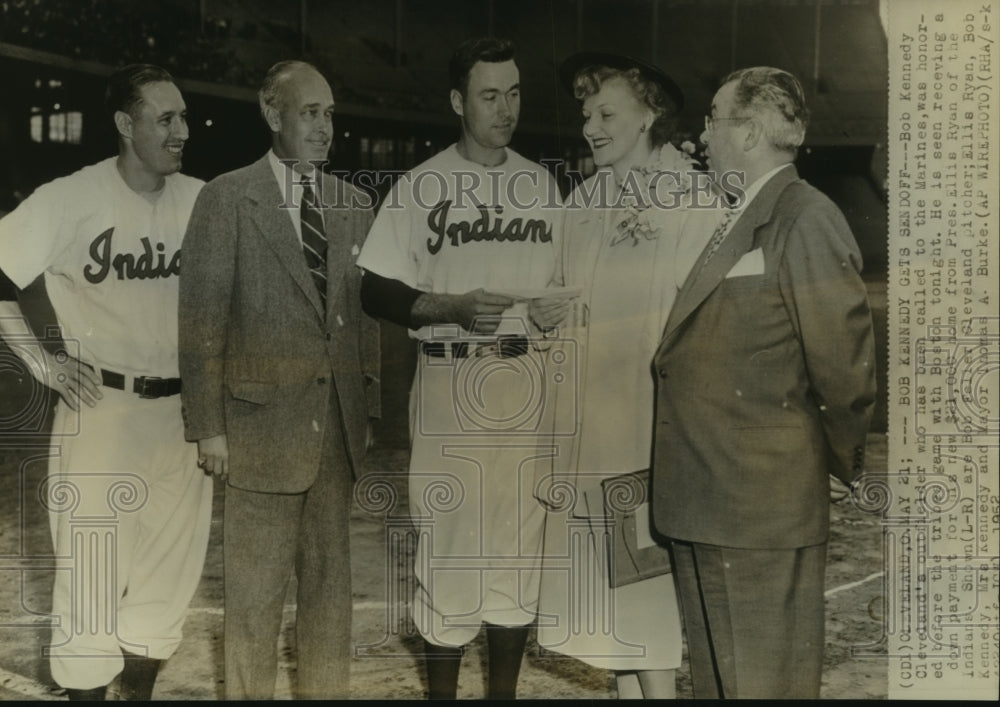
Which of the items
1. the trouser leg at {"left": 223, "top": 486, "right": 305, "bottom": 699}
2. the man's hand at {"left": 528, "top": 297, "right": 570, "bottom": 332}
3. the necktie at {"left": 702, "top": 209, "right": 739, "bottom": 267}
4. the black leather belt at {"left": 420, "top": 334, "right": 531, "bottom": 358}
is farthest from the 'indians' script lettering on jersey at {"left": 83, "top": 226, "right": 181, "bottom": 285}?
the necktie at {"left": 702, "top": 209, "right": 739, "bottom": 267}

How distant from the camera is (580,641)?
10.5 feet

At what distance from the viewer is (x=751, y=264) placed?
2951 millimetres

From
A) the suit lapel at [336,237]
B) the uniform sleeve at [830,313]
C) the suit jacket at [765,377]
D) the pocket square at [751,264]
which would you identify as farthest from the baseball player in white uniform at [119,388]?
the uniform sleeve at [830,313]

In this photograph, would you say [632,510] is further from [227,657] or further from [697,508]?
[227,657]

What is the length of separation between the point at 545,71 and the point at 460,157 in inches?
13.2

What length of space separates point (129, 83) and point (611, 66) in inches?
53.0

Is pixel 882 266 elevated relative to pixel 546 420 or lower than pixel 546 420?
elevated

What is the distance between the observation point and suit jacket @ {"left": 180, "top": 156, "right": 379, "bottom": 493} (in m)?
3.05

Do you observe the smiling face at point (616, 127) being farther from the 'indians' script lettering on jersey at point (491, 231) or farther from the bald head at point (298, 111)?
the bald head at point (298, 111)

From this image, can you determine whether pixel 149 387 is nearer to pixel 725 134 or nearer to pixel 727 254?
pixel 727 254

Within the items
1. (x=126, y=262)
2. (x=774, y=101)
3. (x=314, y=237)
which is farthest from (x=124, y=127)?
(x=774, y=101)

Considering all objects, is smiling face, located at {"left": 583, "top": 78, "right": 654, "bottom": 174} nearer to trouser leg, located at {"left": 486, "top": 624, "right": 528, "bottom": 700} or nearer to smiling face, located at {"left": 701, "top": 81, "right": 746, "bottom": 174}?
smiling face, located at {"left": 701, "top": 81, "right": 746, "bottom": 174}

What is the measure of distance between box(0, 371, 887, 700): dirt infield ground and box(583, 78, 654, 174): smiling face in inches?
40.0

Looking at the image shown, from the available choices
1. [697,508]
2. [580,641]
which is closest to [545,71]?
[697,508]
